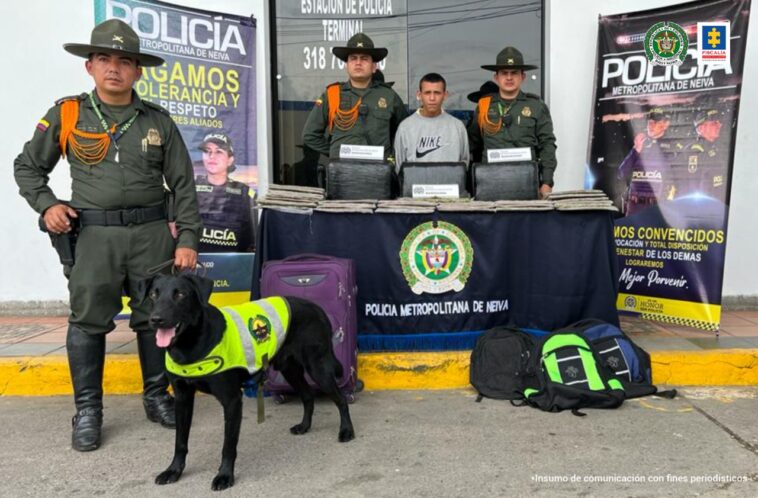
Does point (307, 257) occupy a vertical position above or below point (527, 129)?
below

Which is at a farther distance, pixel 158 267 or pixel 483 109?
pixel 483 109

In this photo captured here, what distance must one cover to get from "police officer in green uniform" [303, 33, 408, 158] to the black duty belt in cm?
194

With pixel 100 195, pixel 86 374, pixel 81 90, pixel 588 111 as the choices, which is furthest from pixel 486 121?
pixel 81 90

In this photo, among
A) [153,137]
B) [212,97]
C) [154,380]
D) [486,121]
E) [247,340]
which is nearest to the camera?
[247,340]

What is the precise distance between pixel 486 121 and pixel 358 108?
41.5 inches

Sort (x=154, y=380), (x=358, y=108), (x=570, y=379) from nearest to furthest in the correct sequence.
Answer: (x=154, y=380), (x=570, y=379), (x=358, y=108)

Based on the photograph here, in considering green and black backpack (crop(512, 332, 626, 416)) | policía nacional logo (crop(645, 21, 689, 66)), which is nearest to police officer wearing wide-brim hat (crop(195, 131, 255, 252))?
green and black backpack (crop(512, 332, 626, 416))

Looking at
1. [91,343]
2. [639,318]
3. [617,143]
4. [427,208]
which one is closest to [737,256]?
[639,318]

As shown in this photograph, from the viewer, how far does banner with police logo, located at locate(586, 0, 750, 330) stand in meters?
4.77

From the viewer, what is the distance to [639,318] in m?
5.36

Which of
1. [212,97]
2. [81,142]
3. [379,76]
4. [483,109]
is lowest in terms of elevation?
[81,142]

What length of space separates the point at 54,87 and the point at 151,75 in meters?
1.06

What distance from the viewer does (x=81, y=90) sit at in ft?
18.1

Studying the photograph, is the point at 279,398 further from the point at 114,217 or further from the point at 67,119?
the point at 67,119
